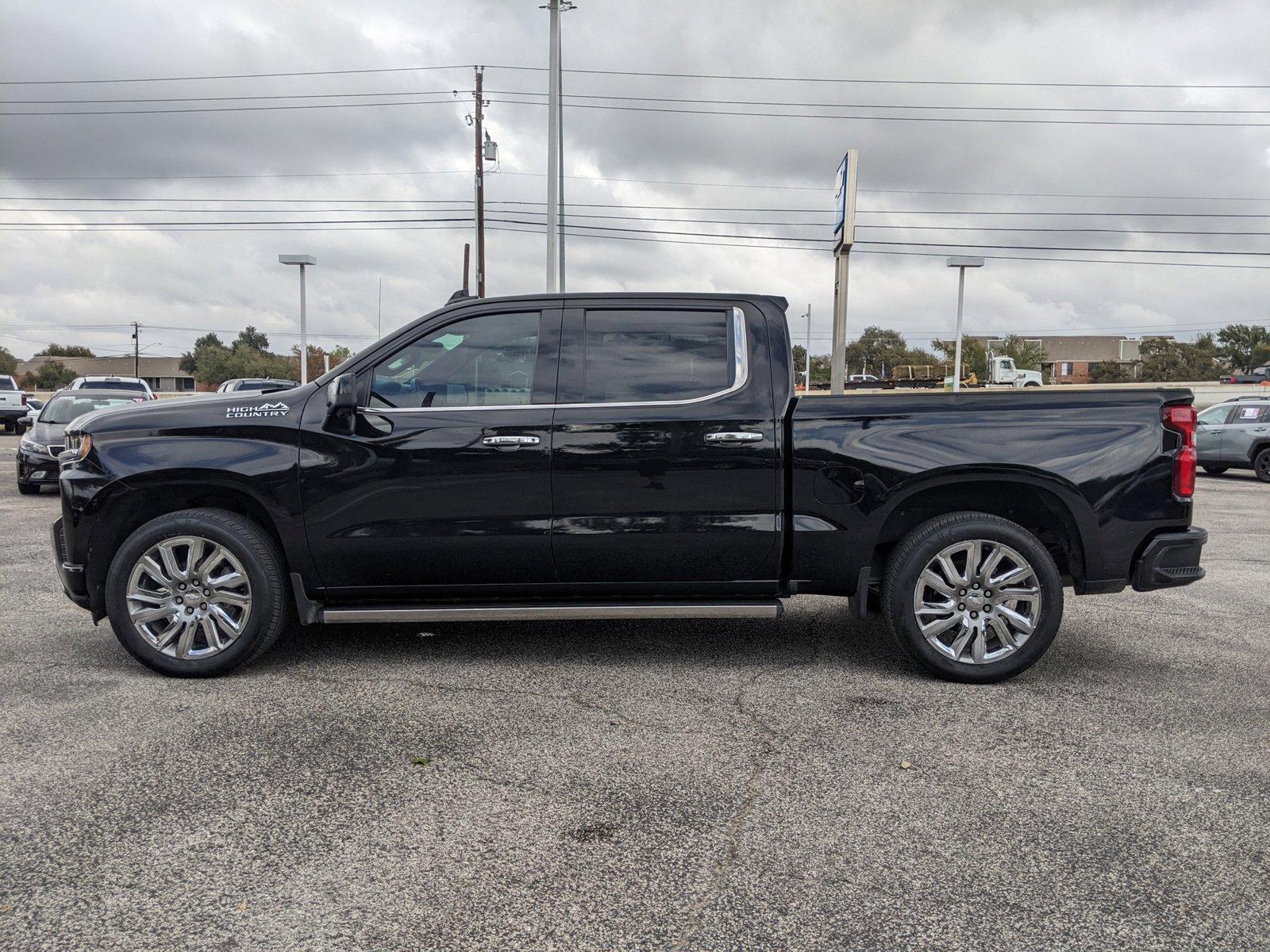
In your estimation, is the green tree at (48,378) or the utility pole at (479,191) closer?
the utility pole at (479,191)

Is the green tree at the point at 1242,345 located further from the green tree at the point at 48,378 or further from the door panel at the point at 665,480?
the green tree at the point at 48,378

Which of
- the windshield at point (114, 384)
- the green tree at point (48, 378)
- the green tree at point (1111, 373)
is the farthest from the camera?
the green tree at point (48, 378)

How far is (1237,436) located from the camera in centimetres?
1861

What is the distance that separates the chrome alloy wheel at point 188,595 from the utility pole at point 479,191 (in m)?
28.8

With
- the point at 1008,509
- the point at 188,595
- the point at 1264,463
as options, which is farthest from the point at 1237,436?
the point at 188,595

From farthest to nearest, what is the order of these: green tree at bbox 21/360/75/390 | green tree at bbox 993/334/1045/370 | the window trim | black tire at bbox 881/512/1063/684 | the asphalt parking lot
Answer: green tree at bbox 21/360/75/390
green tree at bbox 993/334/1045/370
the window trim
black tire at bbox 881/512/1063/684
the asphalt parking lot

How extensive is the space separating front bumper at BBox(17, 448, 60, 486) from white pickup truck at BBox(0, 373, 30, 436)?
19.7 meters

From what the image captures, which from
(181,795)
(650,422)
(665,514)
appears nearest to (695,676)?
(665,514)

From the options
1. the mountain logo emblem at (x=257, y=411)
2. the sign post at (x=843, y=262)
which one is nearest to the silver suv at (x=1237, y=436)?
the sign post at (x=843, y=262)

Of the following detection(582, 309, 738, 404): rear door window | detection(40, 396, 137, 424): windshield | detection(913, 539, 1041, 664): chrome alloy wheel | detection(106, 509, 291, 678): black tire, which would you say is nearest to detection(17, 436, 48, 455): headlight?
detection(40, 396, 137, 424): windshield

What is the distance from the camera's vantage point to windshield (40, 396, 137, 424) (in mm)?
13906

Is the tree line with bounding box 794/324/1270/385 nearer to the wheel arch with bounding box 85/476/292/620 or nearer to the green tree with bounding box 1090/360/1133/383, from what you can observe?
the green tree with bounding box 1090/360/1133/383

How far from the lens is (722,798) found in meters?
3.45

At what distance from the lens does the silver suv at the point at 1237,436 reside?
1834 cm
